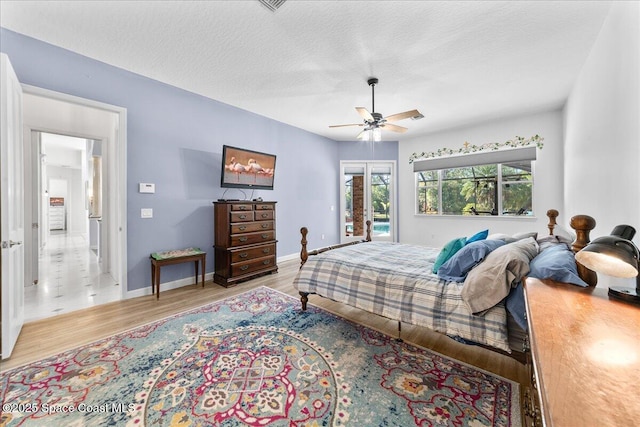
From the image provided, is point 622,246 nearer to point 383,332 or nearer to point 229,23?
point 383,332

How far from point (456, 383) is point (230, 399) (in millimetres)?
1474

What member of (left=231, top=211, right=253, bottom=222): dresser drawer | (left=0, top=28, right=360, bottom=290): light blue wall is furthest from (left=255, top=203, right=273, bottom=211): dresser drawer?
(left=0, top=28, right=360, bottom=290): light blue wall

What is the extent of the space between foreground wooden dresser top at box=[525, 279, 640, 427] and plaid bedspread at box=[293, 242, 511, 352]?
2.50 feet

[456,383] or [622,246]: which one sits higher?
[622,246]

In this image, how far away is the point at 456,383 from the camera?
172 centimetres

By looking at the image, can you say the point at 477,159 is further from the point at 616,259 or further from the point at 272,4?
the point at 616,259

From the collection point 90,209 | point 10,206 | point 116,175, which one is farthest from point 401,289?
point 90,209

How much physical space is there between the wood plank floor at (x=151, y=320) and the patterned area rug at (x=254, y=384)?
160 millimetres

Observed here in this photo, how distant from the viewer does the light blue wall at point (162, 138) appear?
2.70 m

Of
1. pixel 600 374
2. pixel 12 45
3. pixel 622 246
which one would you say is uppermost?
pixel 12 45

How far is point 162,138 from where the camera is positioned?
3.51m

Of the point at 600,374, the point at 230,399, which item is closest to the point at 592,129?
the point at 600,374

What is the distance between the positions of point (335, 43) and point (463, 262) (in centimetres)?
237

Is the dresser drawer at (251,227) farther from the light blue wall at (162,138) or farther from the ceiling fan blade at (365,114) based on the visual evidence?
the ceiling fan blade at (365,114)
